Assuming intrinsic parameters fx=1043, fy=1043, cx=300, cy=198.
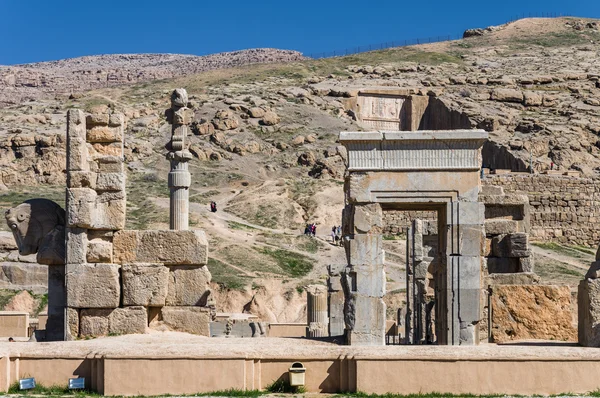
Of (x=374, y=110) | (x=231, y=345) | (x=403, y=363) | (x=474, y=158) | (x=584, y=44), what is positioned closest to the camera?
(x=403, y=363)

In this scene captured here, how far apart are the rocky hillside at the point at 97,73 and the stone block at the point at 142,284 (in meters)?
85.9

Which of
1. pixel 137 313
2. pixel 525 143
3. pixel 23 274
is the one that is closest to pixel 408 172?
pixel 137 313

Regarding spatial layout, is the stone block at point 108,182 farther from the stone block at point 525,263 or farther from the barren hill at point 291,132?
the barren hill at point 291,132

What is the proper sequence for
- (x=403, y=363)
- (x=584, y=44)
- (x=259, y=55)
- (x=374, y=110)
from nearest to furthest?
Answer: (x=403, y=363)
(x=374, y=110)
(x=584, y=44)
(x=259, y=55)

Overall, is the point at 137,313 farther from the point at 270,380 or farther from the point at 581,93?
the point at 581,93

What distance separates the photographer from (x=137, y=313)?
1628 cm

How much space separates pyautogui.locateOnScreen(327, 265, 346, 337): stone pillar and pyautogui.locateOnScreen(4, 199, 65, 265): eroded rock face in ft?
28.9

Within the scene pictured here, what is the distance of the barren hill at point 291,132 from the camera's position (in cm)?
3741

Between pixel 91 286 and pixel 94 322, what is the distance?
0.57 meters

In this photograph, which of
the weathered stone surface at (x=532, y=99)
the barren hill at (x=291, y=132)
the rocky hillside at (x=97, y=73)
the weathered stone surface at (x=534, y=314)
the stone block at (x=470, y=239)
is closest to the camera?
the stone block at (x=470, y=239)

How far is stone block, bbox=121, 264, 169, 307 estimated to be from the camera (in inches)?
641

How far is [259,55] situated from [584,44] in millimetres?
56939

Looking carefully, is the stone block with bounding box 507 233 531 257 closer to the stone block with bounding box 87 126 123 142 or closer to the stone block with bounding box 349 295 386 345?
the stone block with bounding box 349 295 386 345

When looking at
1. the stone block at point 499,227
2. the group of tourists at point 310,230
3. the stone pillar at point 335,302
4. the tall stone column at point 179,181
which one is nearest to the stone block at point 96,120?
the tall stone column at point 179,181
